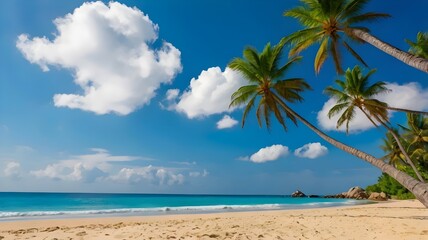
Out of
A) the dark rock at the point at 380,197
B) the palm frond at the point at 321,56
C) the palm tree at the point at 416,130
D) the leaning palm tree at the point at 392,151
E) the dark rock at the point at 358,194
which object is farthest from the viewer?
the dark rock at the point at 358,194

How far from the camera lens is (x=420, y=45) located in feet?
45.9

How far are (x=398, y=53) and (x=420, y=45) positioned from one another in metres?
9.51

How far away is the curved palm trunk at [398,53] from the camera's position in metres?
5.50

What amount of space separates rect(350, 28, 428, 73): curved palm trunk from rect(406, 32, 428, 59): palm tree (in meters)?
7.59

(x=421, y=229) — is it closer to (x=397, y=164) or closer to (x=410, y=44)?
(x=410, y=44)

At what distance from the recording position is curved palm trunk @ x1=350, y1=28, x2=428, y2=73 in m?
5.50

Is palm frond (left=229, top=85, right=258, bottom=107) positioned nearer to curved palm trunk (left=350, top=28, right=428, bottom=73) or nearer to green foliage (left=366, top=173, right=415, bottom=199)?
curved palm trunk (left=350, top=28, right=428, bottom=73)

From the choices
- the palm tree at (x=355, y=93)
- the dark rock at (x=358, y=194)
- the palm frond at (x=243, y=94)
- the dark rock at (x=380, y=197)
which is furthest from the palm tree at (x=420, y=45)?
the dark rock at (x=358, y=194)

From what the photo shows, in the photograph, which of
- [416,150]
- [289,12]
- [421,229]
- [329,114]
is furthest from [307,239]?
[416,150]

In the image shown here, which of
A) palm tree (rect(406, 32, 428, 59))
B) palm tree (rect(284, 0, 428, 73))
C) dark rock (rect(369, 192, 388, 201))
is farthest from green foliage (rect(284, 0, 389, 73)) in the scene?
dark rock (rect(369, 192, 388, 201))

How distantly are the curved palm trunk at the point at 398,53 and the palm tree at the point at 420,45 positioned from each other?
7592 millimetres

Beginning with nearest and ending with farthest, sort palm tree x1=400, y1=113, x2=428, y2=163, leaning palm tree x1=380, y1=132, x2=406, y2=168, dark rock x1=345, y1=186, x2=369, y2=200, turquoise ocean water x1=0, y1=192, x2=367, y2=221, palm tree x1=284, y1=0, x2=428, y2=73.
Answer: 1. palm tree x1=284, y1=0, x2=428, y2=73
2. turquoise ocean water x1=0, y1=192, x2=367, y2=221
3. palm tree x1=400, y1=113, x2=428, y2=163
4. leaning palm tree x1=380, y1=132, x2=406, y2=168
5. dark rock x1=345, y1=186, x2=369, y2=200

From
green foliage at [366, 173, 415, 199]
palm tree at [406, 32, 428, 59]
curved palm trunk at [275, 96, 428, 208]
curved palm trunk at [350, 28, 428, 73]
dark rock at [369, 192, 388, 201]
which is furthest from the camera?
green foliage at [366, 173, 415, 199]

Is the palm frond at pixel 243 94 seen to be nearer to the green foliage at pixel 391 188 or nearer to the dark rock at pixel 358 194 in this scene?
the green foliage at pixel 391 188
